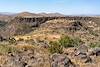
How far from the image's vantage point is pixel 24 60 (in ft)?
45.8

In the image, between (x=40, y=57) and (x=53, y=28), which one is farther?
(x=53, y=28)

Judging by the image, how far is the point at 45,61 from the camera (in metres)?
13.8

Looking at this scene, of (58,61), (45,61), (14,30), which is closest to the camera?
(58,61)

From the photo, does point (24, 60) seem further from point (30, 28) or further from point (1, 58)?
point (30, 28)

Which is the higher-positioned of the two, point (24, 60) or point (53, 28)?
point (24, 60)

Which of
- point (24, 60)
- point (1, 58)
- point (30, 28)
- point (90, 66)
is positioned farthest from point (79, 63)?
point (30, 28)

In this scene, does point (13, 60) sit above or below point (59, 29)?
above

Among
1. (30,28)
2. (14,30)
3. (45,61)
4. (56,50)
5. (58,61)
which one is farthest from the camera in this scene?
(30,28)

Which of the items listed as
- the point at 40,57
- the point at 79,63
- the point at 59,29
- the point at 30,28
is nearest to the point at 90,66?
the point at 79,63

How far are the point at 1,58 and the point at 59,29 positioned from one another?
48.0 meters

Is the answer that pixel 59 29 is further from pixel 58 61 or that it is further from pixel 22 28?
pixel 58 61

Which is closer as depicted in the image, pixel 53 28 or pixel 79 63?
pixel 79 63

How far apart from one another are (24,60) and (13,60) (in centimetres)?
78

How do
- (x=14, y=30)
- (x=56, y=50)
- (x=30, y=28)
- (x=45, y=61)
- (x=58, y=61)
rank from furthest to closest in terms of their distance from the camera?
(x=30, y=28) → (x=14, y=30) → (x=56, y=50) → (x=45, y=61) → (x=58, y=61)
